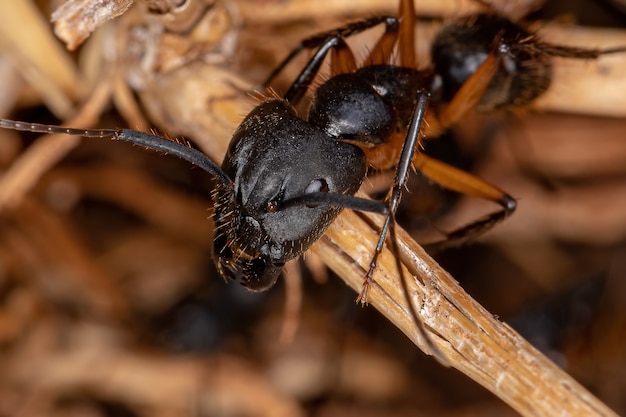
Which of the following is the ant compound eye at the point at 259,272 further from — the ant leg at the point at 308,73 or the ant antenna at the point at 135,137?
the ant leg at the point at 308,73

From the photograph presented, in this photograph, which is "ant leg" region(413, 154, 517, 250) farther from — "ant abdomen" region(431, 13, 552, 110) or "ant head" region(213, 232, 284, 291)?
"ant head" region(213, 232, 284, 291)

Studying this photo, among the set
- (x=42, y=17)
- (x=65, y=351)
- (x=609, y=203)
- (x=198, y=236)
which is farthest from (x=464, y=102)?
(x=65, y=351)

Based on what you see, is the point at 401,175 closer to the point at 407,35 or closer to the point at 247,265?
the point at 247,265

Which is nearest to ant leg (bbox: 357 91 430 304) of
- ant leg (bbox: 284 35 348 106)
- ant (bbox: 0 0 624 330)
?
ant (bbox: 0 0 624 330)

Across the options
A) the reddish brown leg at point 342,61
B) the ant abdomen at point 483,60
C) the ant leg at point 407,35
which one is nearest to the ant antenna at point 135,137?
the reddish brown leg at point 342,61

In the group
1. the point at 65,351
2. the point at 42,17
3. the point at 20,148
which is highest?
the point at 42,17

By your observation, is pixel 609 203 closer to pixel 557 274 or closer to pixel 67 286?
pixel 557 274

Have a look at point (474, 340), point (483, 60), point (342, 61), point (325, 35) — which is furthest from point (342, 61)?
point (474, 340)
